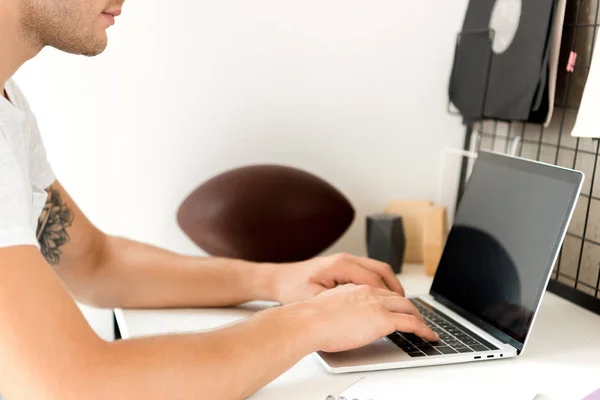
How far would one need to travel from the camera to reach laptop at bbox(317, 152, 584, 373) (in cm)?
84

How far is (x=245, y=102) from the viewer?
136cm

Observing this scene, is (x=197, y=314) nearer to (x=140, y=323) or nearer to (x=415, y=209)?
(x=140, y=323)

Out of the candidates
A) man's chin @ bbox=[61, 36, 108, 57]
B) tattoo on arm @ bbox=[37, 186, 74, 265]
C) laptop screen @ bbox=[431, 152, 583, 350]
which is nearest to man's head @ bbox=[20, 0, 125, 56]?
man's chin @ bbox=[61, 36, 108, 57]

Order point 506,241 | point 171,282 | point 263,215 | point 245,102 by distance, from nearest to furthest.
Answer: point 506,241 < point 171,282 < point 263,215 < point 245,102

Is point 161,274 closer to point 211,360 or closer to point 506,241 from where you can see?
point 211,360

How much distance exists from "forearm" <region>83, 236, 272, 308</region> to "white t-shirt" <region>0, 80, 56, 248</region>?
7.0 inches

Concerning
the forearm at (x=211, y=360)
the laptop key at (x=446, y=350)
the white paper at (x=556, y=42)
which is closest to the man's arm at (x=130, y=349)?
the forearm at (x=211, y=360)

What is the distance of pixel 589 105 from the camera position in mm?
952

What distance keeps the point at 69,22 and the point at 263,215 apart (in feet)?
1.76

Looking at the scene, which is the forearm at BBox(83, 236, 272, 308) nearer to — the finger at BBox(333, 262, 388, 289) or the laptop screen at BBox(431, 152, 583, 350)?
the finger at BBox(333, 262, 388, 289)

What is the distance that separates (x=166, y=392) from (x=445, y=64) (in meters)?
1.06

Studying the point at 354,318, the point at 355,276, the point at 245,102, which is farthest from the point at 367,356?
the point at 245,102

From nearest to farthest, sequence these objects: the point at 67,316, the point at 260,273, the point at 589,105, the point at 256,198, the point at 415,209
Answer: the point at 67,316
the point at 589,105
the point at 260,273
the point at 256,198
the point at 415,209

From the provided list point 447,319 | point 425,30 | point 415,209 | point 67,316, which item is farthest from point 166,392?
point 425,30
